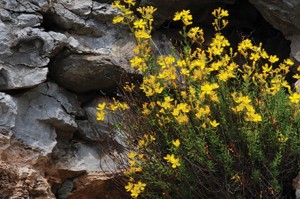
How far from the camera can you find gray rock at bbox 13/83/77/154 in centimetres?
347

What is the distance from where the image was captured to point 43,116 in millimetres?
3586

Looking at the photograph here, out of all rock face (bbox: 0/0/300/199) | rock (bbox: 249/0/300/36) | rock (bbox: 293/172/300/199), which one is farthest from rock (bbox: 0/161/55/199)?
rock (bbox: 249/0/300/36)

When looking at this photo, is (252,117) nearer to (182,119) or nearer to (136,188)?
(182,119)

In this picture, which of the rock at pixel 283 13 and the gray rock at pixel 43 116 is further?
the rock at pixel 283 13

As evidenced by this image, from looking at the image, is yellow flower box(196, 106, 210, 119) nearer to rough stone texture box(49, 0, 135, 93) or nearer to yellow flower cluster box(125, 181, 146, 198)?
yellow flower cluster box(125, 181, 146, 198)

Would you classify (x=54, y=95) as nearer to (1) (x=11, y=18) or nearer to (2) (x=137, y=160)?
(1) (x=11, y=18)

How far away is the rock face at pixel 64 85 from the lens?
3395 millimetres

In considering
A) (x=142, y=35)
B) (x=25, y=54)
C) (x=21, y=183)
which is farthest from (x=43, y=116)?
(x=142, y=35)

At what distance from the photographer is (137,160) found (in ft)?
10.8

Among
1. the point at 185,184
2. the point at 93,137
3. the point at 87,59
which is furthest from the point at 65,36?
the point at 185,184

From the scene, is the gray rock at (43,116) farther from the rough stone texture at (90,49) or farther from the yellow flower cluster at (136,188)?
the yellow flower cluster at (136,188)

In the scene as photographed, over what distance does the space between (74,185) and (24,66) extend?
91 cm

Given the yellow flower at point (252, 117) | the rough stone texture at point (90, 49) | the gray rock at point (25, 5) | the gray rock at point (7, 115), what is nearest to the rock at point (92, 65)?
the rough stone texture at point (90, 49)

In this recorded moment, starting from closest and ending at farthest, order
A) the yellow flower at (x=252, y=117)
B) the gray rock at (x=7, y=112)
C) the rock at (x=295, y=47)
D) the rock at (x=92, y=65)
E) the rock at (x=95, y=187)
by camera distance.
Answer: the yellow flower at (x=252, y=117)
the gray rock at (x=7, y=112)
the rock at (x=95, y=187)
the rock at (x=92, y=65)
the rock at (x=295, y=47)
